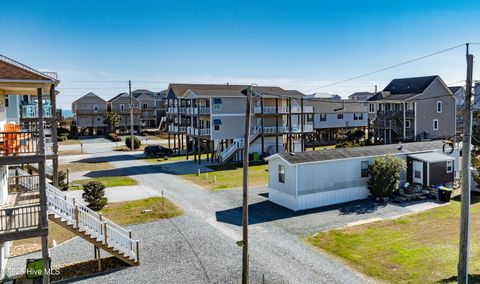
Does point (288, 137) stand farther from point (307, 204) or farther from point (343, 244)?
point (343, 244)

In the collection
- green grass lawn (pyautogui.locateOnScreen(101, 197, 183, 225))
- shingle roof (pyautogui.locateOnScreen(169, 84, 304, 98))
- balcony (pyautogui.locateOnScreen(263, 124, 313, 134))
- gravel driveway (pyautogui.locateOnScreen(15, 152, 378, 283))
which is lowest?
gravel driveway (pyautogui.locateOnScreen(15, 152, 378, 283))

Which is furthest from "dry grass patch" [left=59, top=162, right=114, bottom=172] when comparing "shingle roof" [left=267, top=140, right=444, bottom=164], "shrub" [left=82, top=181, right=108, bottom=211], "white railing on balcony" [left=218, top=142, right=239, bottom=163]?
"shingle roof" [left=267, top=140, right=444, bottom=164]

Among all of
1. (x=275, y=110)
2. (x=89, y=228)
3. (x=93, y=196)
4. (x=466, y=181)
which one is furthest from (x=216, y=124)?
(x=466, y=181)

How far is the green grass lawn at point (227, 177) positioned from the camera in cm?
3114

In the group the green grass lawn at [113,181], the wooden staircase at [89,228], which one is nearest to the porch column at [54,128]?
the wooden staircase at [89,228]

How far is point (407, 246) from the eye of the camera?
17047mm

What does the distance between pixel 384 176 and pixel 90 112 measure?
6806 cm

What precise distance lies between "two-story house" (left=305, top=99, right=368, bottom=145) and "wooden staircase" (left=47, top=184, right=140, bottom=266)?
46644 millimetres

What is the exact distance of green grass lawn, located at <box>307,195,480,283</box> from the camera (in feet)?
46.9

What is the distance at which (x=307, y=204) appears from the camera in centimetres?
2378

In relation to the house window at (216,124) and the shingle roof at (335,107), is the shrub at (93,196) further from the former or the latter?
the shingle roof at (335,107)

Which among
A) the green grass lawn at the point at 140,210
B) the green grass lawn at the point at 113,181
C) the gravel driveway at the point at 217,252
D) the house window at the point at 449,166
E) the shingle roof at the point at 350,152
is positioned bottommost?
the gravel driveway at the point at 217,252

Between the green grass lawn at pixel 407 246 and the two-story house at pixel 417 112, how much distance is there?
94.4ft

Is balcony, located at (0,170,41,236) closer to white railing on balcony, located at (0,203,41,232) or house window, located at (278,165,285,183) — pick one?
white railing on balcony, located at (0,203,41,232)
